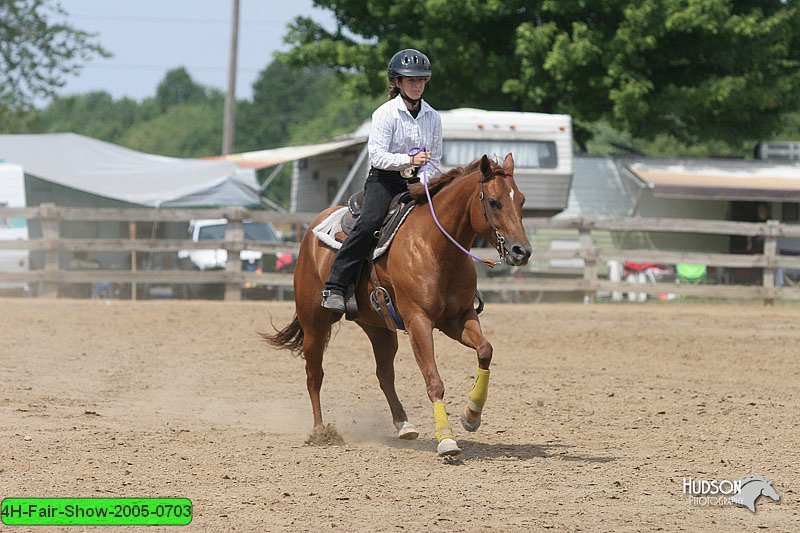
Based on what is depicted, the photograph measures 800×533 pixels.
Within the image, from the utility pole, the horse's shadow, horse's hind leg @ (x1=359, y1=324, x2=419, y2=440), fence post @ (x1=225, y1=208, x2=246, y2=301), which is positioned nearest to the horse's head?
the horse's shadow

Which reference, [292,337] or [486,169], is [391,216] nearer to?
[486,169]

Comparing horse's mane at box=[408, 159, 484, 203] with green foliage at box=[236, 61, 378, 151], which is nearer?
horse's mane at box=[408, 159, 484, 203]

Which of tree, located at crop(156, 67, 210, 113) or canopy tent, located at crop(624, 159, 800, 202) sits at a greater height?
tree, located at crop(156, 67, 210, 113)

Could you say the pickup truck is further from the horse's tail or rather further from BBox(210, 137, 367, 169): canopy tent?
the horse's tail

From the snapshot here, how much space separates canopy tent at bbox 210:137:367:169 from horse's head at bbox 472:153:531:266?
48.1ft

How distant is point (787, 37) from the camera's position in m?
25.1

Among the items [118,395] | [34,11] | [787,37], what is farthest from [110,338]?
[34,11]

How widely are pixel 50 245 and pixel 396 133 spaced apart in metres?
13.0

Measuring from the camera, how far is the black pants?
7.75m

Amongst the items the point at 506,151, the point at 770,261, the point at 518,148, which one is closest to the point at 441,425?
the point at 770,261

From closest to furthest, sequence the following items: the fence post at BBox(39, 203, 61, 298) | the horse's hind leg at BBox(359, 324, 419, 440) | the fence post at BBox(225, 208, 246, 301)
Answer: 1. the horse's hind leg at BBox(359, 324, 419, 440)
2. the fence post at BBox(39, 203, 61, 298)
3. the fence post at BBox(225, 208, 246, 301)

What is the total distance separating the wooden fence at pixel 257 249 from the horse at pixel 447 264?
1179cm

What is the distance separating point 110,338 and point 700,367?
693 cm

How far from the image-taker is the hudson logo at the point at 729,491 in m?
5.84
